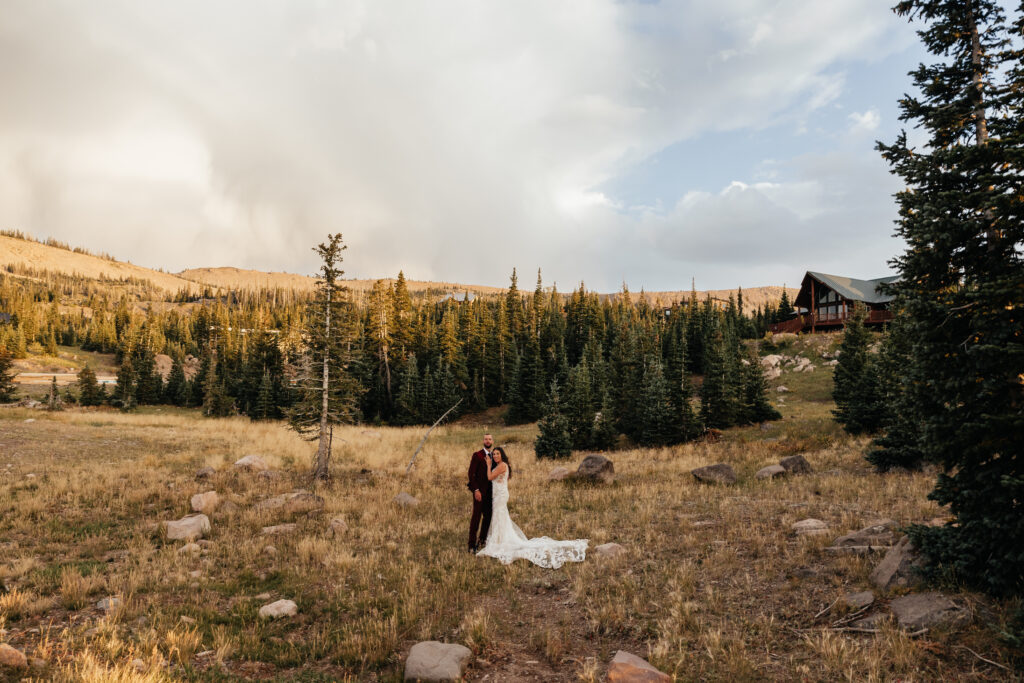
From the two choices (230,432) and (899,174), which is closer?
(899,174)

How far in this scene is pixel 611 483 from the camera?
1742 cm

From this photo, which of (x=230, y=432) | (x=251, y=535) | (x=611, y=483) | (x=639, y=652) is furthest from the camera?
(x=230, y=432)

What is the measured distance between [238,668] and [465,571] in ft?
A: 13.4

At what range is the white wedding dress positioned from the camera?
9.66 metres

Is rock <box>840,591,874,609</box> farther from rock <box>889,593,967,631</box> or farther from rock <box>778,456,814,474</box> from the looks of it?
rock <box>778,456,814,474</box>

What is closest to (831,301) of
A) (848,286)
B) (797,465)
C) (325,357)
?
(848,286)

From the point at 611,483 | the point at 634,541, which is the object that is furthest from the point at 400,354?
the point at 634,541

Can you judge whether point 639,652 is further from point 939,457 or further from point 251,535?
point 251,535

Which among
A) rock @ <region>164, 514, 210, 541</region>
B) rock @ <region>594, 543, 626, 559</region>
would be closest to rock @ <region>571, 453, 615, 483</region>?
rock @ <region>594, 543, 626, 559</region>

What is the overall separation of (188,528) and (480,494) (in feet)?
27.3

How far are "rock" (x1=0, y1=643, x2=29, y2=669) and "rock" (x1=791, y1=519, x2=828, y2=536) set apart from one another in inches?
491

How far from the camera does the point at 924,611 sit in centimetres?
562

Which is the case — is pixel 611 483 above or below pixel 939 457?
below

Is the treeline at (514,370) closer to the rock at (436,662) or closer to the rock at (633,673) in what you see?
the rock at (436,662)
